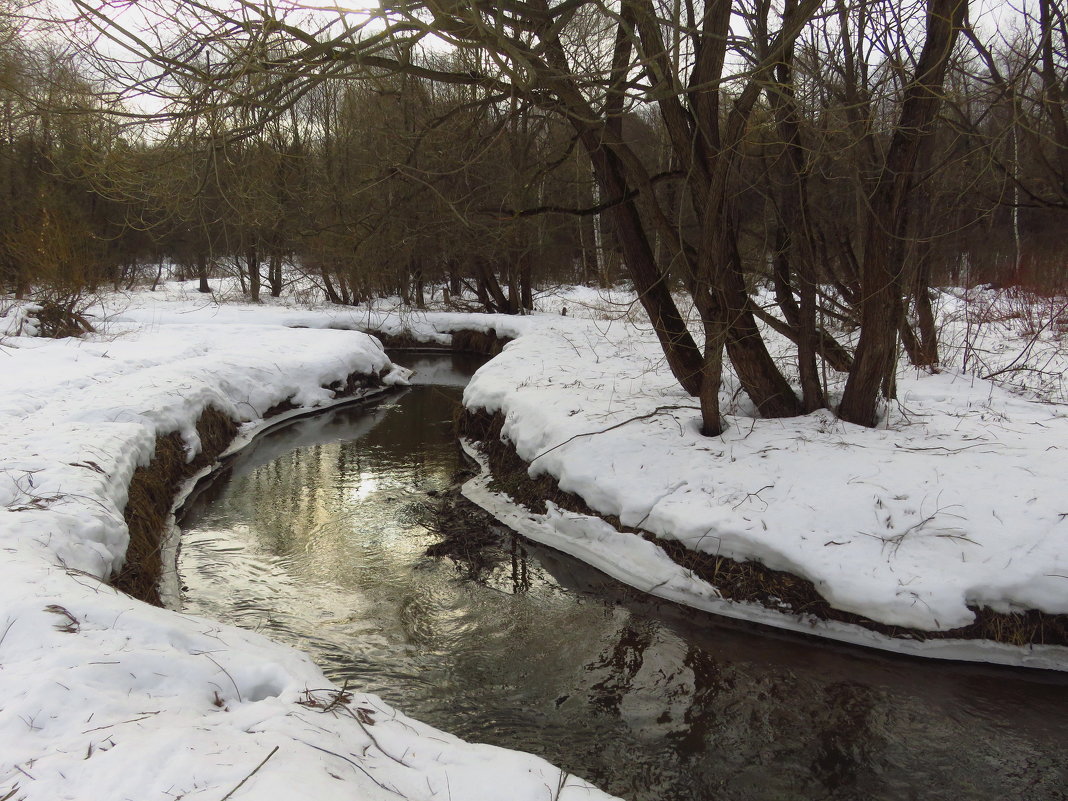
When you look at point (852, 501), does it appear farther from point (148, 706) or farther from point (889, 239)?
point (148, 706)

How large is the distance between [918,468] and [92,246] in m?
23.7

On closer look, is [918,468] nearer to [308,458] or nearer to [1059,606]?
[1059,606]

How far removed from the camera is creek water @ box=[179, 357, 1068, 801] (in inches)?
144

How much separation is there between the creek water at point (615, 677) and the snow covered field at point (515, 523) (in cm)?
44

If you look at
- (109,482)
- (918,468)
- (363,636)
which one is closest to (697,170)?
(918,468)

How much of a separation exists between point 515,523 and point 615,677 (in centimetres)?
273

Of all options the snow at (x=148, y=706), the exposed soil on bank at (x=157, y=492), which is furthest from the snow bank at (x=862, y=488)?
the snow at (x=148, y=706)

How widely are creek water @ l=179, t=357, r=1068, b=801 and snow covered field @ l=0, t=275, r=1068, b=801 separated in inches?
17.4

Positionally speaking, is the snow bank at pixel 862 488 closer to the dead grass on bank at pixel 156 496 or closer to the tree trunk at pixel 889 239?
the tree trunk at pixel 889 239

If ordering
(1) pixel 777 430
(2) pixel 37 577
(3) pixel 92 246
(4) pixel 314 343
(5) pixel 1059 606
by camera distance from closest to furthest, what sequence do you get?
(2) pixel 37 577
(5) pixel 1059 606
(1) pixel 777 430
(4) pixel 314 343
(3) pixel 92 246

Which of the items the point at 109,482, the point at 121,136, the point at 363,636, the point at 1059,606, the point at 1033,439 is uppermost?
the point at 121,136

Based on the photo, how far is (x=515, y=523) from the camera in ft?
23.2

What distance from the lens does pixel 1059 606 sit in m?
4.57

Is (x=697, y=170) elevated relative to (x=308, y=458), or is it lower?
elevated
